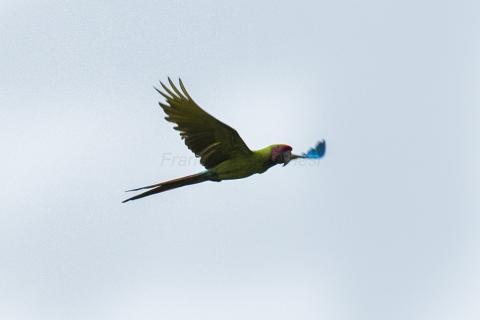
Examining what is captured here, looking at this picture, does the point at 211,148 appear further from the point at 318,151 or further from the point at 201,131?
the point at 318,151

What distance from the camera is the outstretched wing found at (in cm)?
2100

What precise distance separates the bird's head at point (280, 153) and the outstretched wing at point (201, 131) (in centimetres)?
57

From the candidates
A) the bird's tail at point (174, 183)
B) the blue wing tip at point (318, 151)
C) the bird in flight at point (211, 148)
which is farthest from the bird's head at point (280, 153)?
the blue wing tip at point (318, 151)

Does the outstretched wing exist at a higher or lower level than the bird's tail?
higher

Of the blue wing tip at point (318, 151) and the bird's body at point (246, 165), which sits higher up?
the blue wing tip at point (318, 151)

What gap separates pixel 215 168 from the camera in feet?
71.4

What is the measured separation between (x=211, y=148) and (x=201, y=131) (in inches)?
17.9

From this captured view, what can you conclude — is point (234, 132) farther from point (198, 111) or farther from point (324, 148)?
point (324, 148)

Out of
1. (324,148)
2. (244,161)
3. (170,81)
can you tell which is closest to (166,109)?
(170,81)

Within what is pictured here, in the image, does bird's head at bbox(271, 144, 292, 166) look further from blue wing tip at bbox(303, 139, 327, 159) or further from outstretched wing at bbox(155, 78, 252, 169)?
blue wing tip at bbox(303, 139, 327, 159)

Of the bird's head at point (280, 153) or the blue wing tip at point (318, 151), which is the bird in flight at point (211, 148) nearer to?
the bird's head at point (280, 153)

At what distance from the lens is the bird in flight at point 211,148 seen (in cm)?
2103

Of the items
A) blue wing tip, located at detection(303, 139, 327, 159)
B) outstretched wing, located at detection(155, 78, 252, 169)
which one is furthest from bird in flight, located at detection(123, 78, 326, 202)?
blue wing tip, located at detection(303, 139, 327, 159)

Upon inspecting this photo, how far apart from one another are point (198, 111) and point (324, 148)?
483 cm
